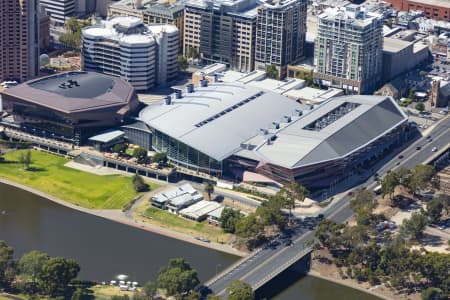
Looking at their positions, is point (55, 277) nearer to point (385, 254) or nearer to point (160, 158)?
point (385, 254)

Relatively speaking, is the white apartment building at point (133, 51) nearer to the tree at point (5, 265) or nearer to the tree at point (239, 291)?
the tree at point (5, 265)

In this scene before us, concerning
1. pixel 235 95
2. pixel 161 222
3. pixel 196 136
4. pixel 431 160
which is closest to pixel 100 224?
pixel 161 222

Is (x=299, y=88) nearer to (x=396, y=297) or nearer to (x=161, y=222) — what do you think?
(x=161, y=222)

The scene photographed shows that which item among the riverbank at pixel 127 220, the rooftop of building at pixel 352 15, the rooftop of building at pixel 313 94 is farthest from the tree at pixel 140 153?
the rooftop of building at pixel 352 15

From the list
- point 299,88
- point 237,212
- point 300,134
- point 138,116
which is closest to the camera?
point 237,212

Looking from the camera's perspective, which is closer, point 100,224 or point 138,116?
point 100,224

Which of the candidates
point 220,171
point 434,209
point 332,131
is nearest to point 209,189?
point 220,171

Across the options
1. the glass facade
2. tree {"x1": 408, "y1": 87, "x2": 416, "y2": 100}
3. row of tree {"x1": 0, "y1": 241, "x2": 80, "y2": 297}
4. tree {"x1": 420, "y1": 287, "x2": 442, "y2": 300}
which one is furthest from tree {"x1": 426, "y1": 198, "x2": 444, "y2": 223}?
row of tree {"x1": 0, "y1": 241, "x2": 80, "y2": 297}
